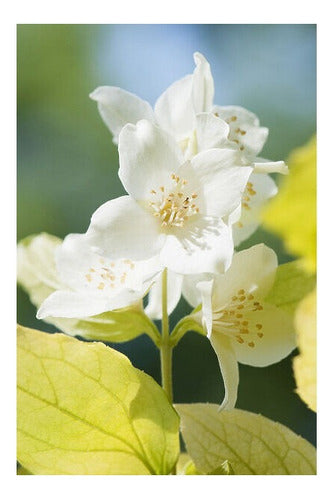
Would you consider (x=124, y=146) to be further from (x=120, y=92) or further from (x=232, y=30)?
(x=232, y=30)

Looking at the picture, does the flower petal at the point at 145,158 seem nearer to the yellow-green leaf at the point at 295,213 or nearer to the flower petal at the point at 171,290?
the flower petal at the point at 171,290

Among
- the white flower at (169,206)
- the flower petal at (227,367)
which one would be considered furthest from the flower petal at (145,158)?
the flower petal at (227,367)

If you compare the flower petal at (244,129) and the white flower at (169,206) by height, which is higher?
the flower petal at (244,129)

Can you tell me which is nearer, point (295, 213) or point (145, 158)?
point (295, 213)

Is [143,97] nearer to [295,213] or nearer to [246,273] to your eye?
[246,273]

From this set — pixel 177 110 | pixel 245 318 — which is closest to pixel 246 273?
pixel 245 318

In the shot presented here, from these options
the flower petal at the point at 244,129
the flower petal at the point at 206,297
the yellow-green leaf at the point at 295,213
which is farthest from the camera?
the flower petal at the point at 244,129
